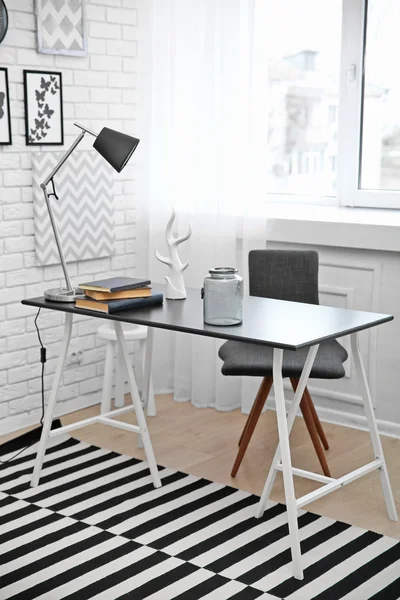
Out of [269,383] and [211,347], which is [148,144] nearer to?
[211,347]

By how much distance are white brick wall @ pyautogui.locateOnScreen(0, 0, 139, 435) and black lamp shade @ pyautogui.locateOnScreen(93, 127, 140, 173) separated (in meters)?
0.77

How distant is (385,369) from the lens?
3938 millimetres

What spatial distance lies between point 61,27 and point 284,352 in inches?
72.8

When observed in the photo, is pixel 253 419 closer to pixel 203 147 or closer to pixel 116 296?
pixel 116 296

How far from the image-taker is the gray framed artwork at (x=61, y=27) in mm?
3881

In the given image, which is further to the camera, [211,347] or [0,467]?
[211,347]

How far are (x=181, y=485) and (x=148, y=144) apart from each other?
1.85 m

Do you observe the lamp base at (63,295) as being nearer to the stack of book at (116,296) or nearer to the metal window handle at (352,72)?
the stack of book at (116,296)

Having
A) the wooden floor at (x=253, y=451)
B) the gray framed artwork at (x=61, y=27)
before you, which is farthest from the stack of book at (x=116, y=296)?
the gray framed artwork at (x=61, y=27)

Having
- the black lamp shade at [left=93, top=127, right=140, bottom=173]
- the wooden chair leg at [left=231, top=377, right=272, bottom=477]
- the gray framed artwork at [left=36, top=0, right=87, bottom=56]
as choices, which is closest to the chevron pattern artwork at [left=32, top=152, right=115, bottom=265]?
the gray framed artwork at [left=36, top=0, right=87, bottom=56]

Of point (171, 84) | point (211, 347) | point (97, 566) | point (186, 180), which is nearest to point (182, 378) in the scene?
point (211, 347)

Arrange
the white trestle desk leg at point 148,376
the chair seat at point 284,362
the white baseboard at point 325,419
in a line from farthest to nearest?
1. the white baseboard at point 325,419
2. the white trestle desk leg at point 148,376
3. the chair seat at point 284,362

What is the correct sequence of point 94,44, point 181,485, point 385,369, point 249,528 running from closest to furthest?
point 249,528 → point 181,485 → point 385,369 → point 94,44

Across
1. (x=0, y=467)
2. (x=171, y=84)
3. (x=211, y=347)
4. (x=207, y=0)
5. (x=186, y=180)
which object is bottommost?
(x=0, y=467)
